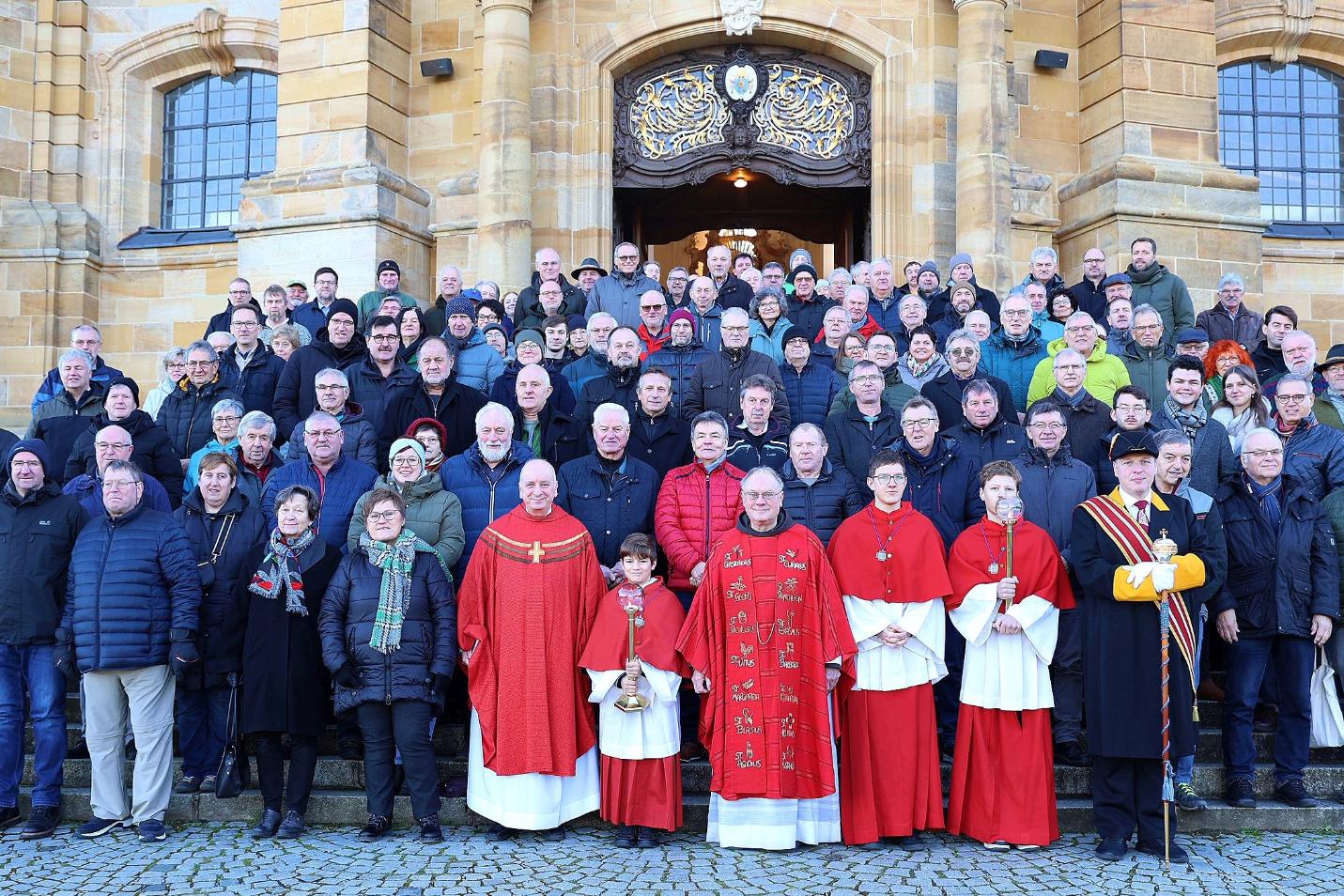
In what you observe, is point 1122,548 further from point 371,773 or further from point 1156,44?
point 1156,44

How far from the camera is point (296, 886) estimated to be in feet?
18.0

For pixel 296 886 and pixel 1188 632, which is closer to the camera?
pixel 296 886

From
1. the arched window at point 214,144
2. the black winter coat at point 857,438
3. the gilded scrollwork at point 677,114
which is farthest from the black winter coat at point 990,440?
the arched window at point 214,144

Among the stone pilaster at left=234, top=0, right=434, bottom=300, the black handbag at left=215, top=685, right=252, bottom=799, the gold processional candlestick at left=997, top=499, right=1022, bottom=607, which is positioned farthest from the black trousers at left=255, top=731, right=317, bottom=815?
the stone pilaster at left=234, top=0, right=434, bottom=300

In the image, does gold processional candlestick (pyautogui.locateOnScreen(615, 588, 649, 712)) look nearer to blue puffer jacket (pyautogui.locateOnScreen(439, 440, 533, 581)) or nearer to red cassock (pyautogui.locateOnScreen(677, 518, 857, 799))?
red cassock (pyautogui.locateOnScreen(677, 518, 857, 799))

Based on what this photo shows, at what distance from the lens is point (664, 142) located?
13773 millimetres

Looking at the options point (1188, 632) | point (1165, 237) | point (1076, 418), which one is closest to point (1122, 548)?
point (1188, 632)

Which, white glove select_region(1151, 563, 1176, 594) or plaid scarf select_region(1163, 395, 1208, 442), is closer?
white glove select_region(1151, 563, 1176, 594)

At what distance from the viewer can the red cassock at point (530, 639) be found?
6.26 m

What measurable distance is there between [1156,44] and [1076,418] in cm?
749

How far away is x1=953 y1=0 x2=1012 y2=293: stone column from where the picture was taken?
1252 cm

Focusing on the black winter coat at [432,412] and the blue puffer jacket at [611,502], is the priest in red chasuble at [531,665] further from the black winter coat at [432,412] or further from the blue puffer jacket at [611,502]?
the black winter coat at [432,412]

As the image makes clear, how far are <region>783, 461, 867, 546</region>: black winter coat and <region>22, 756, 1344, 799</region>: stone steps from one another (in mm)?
1365

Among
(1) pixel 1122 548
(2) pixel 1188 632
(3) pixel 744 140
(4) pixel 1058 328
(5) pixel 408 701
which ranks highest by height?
(3) pixel 744 140
